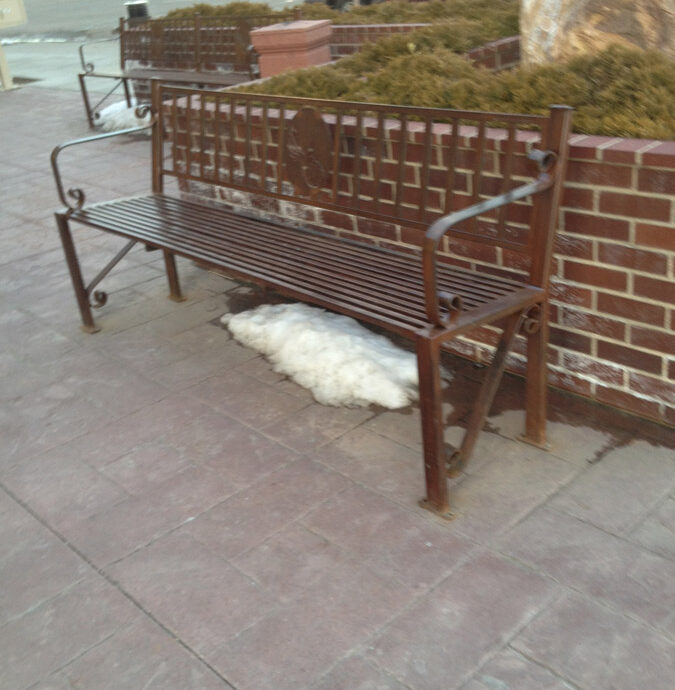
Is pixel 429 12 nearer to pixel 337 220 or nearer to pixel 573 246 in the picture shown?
pixel 337 220

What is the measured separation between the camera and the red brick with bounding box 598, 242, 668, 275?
2.77 metres

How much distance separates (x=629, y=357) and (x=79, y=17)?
23943mm

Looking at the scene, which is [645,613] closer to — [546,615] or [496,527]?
[546,615]

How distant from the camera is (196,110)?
174 inches

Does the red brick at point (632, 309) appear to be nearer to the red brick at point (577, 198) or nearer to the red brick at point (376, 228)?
the red brick at point (577, 198)

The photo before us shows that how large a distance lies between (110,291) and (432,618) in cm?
310

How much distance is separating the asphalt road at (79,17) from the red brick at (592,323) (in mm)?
16874

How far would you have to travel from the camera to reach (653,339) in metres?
2.89

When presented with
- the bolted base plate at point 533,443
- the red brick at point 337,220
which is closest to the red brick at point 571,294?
the bolted base plate at point 533,443

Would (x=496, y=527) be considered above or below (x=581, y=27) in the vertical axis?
below

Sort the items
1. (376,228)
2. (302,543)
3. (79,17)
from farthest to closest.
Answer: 1. (79,17)
2. (376,228)
3. (302,543)

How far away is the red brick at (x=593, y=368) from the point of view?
3.05 meters

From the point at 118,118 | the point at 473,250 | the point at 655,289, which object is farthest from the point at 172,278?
the point at 118,118

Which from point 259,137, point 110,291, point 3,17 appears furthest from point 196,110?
point 3,17
